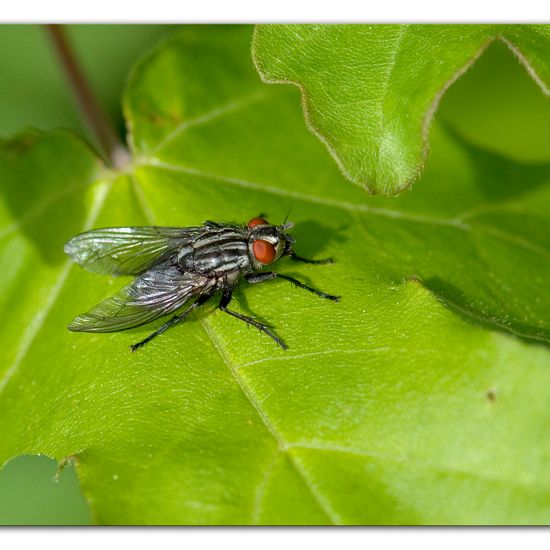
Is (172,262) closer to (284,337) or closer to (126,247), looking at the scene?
(126,247)

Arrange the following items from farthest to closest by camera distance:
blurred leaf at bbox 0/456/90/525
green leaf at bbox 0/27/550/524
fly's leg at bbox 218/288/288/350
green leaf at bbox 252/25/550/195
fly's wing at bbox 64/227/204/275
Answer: blurred leaf at bbox 0/456/90/525
fly's wing at bbox 64/227/204/275
fly's leg at bbox 218/288/288/350
green leaf at bbox 252/25/550/195
green leaf at bbox 0/27/550/524

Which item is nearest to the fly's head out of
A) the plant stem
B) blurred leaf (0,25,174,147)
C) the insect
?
the insect

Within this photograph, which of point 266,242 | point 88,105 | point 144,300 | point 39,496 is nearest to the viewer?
point 266,242

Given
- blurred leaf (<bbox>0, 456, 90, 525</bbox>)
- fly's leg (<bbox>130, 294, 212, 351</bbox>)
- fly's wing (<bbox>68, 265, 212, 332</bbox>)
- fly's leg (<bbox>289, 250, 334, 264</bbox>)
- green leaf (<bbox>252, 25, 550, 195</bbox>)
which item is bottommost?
blurred leaf (<bbox>0, 456, 90, 525</bbox>)

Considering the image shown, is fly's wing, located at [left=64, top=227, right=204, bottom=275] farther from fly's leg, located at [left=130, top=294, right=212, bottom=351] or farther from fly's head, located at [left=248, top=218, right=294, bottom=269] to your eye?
fly's leg, located at [left=130, top=294, right=212, bottom=351]

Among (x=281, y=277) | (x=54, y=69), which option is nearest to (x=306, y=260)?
(x=281, y=277)

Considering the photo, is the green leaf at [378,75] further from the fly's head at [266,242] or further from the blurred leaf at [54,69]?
the blurred leaf at [54,69]
